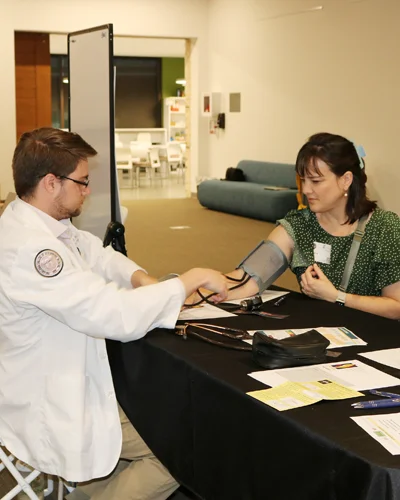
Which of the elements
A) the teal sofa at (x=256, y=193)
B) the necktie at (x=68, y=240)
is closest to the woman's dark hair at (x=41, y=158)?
the necktie at (x=68, y=240)

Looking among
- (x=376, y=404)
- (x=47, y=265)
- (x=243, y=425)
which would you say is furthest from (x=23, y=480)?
(x=376, y=404)

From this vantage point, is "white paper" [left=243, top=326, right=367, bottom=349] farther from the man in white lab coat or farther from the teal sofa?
the teal sofa

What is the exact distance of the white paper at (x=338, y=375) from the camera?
6.04 feet

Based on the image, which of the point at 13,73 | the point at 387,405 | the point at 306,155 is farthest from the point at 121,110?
the point at 387,405

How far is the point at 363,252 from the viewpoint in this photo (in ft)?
9.61

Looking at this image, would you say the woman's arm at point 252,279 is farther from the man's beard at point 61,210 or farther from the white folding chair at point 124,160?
the white folding chair at point 124,160

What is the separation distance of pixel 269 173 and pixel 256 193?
3.26 feet

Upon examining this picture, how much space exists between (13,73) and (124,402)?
11212 millimetres

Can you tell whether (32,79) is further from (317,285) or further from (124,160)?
(317,285)

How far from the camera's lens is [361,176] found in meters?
3.00

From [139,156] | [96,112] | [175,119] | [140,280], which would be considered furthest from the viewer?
[175,119]

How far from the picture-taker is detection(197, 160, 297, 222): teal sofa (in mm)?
10789

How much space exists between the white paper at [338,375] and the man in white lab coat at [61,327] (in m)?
0.44

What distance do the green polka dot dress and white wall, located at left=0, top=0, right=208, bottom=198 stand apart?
9.65 metres
